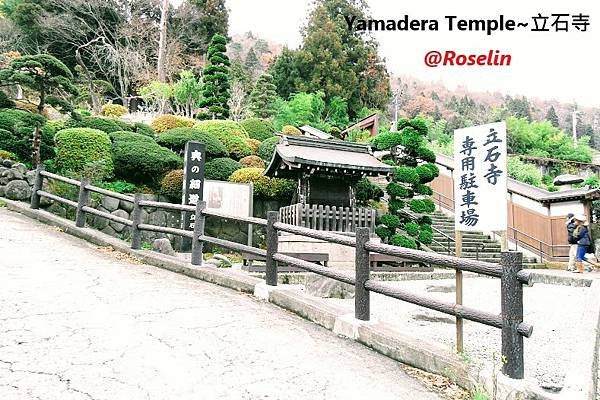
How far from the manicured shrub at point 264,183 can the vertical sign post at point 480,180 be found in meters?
10.2

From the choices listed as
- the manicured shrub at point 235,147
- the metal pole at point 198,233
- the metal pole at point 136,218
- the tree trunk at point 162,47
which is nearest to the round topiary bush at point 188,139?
the manicured shrub at point 235,147

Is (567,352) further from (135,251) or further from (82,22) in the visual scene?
(82,22)

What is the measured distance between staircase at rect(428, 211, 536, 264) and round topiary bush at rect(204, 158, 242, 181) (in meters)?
7.74

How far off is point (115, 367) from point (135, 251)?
5.07 meters

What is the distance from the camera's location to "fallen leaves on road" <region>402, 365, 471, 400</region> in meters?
3.24

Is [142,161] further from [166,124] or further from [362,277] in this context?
[362,277]

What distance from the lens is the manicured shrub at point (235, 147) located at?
56.0 ft

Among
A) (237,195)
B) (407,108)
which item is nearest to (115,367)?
(237,195)

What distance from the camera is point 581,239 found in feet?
42.2

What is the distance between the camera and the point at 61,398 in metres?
2.62

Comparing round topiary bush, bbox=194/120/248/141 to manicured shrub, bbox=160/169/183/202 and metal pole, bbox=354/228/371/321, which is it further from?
metal pole, bbox=354/228/371/321

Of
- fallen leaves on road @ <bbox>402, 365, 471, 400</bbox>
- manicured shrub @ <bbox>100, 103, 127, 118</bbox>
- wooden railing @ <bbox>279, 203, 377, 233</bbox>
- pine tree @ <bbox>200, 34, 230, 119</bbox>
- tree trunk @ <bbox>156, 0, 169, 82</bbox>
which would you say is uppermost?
tree trunk @ <bbox>156, 0, 169, 82</bbox>

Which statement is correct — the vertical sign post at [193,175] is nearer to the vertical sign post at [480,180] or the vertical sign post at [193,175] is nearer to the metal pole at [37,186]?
the metal pole at [37,186]

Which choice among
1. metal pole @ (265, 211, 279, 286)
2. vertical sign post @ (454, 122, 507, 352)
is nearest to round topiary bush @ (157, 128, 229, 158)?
metal pole @ (265, 211, 279, 286)
